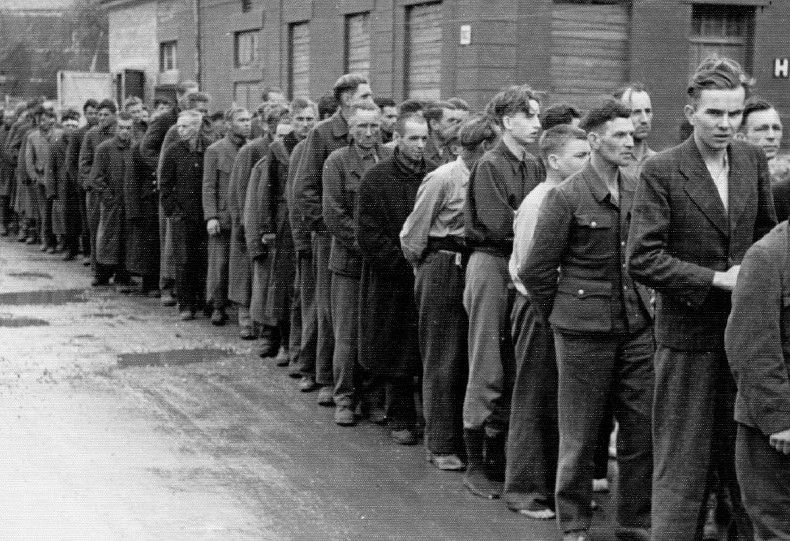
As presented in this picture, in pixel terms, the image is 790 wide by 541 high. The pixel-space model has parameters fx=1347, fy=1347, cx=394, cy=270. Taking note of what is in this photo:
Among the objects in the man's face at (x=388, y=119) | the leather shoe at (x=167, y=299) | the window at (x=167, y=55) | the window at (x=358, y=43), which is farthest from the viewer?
the window at (x=167, y=55)

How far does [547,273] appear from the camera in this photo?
6.66m

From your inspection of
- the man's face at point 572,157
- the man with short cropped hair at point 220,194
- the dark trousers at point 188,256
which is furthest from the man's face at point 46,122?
the man's face at point 572,157

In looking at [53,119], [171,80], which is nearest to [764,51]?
[53,119]

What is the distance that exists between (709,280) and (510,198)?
2.05 metres

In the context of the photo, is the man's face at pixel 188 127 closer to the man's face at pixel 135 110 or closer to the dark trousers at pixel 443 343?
the man's face at pixel 135 110

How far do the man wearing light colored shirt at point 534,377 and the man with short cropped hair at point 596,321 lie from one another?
0.32m

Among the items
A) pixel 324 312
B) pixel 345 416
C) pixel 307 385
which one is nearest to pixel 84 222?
pixel 307 385

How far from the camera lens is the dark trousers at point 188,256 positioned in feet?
46.6

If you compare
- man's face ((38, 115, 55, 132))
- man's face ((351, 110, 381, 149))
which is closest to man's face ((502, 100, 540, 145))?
man's face ((351, 110, 381, 149))

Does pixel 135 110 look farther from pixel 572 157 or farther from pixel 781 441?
pixel 781 441

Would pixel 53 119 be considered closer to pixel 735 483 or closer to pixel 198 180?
pixel 198 180

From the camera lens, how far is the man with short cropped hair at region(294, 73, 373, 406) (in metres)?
10.1

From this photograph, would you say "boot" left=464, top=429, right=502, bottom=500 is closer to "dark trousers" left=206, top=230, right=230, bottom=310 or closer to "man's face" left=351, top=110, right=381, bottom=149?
"man's face" left=351, top=110, right=381, bottom=149

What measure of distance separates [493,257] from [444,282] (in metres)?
0.59
